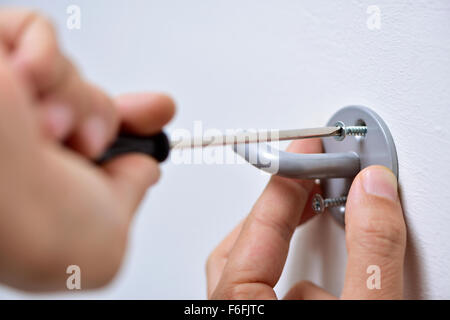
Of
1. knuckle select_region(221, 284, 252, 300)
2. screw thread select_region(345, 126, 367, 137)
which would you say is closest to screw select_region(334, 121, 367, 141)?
screw thread select_region(345, 126, 367, 137)

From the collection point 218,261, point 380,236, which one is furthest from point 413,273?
point 218,261

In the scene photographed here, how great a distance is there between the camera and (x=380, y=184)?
0.75 feet

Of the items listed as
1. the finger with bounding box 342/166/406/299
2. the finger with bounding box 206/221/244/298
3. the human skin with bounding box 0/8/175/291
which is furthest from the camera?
the finger with bounding box 206/221/244/298

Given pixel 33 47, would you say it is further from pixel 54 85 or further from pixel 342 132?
pixel 342 132

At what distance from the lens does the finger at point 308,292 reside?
1.01ft

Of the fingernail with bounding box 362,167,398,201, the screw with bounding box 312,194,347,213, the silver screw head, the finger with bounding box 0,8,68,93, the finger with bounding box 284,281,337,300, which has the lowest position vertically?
the finger with bounding box 284,281,337,300

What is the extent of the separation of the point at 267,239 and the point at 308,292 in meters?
0.07

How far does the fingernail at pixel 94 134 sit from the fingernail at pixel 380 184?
14 cm

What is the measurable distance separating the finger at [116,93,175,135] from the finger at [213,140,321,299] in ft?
0.43

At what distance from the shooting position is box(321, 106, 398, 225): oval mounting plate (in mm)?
246

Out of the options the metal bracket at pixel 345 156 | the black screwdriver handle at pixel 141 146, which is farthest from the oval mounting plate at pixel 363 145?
the black screwdriver handle at pixel 141 146

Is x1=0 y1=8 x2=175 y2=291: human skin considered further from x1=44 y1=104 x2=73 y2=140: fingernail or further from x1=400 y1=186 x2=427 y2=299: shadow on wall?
x1=400 y1=186 x2=427 y2=299: shadow on wall

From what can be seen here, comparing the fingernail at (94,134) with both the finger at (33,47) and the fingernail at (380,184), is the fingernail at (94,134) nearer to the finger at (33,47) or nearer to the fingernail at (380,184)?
the finger at (33,47)

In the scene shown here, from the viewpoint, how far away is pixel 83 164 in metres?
0.14
